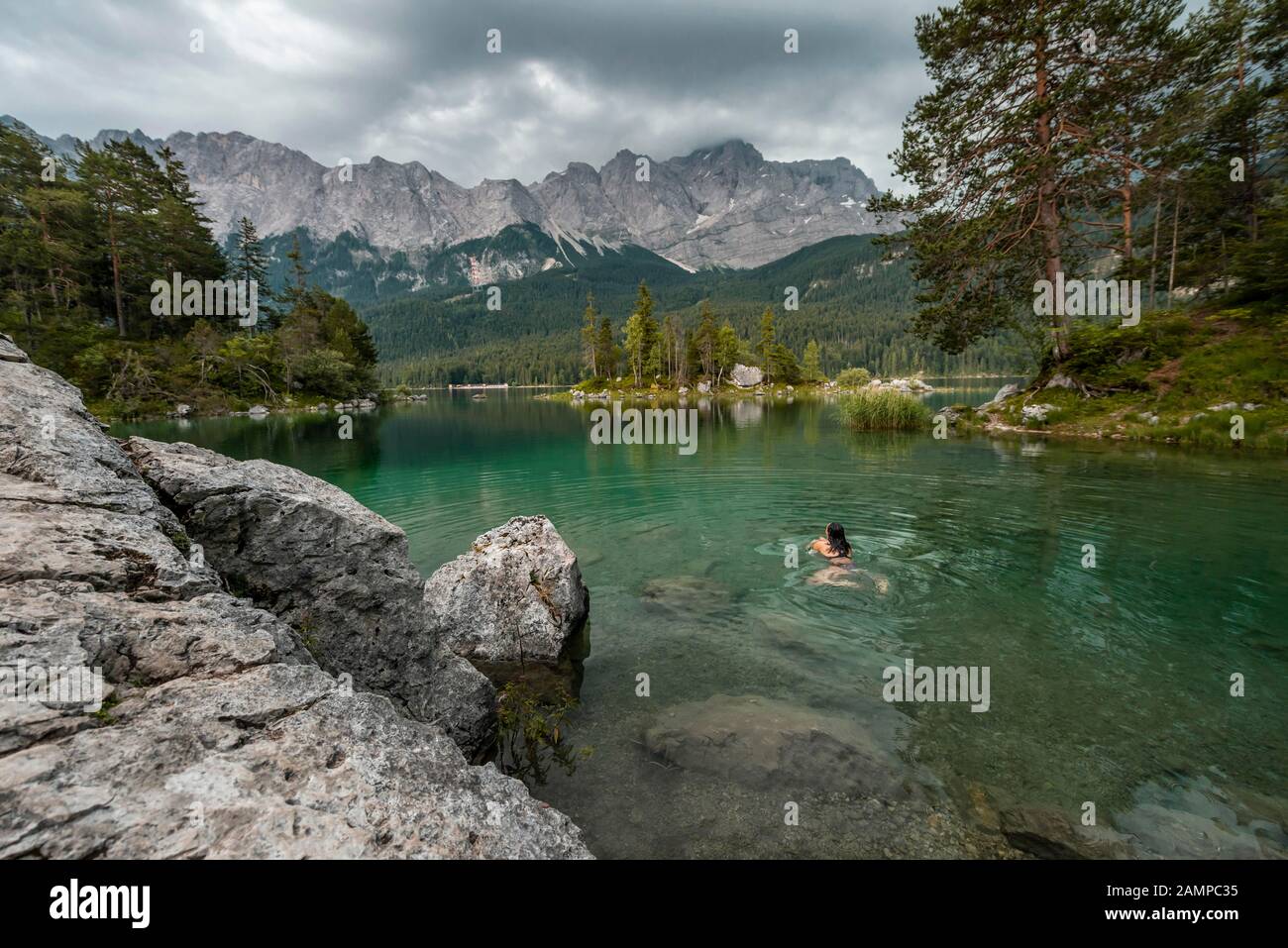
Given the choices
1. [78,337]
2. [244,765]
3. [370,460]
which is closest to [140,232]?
[78,337]

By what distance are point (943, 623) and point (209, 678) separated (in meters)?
11.3

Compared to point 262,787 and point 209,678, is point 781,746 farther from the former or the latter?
point 209,678

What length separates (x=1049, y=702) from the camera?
7.62 meters

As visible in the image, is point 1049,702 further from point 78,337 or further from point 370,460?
point 78,337

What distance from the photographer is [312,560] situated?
6.66 meters

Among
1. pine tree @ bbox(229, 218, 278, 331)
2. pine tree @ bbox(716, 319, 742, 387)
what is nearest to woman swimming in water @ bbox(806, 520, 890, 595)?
pine tree @ bbox(716, 319, 742, 387)

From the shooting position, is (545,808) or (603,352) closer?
(545,808)

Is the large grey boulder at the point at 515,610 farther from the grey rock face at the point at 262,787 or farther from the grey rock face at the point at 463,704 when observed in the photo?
the grey rock face at the point at 262,787

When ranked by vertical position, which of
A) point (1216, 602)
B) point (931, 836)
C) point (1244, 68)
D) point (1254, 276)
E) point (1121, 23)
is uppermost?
point (1244, 68)

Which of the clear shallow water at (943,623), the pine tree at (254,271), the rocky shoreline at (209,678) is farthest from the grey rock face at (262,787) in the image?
the pine tree at (254,271)

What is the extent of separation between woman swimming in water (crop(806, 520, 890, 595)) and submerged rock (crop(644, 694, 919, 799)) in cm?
508

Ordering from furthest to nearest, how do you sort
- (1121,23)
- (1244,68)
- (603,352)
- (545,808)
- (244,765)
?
(603,352) → (1244,68) → (1121,23) → (545,808) → (244,765)
